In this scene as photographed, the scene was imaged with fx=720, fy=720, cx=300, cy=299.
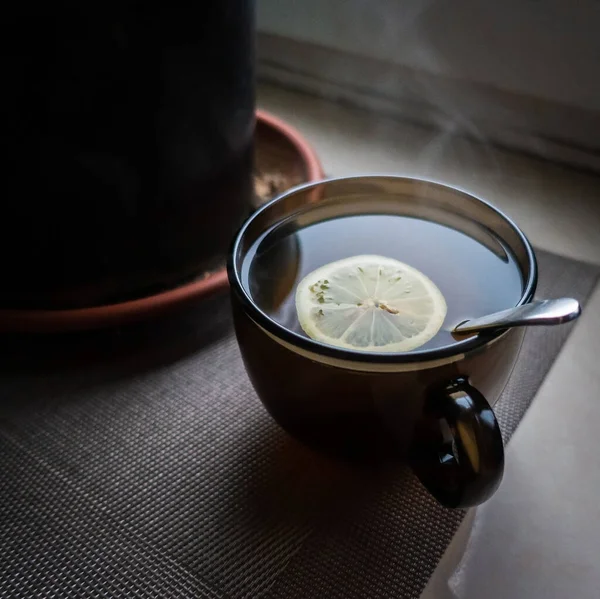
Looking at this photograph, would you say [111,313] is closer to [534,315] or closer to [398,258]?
[398,258]

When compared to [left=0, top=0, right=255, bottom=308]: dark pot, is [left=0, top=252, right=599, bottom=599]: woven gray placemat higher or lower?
lower

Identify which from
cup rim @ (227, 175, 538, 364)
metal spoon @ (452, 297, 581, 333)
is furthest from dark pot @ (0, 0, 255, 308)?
metal spoon @ (452, 297, 581, 333)

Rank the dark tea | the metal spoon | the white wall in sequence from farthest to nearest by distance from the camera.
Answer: the white wall → the dark tea → the metal spoon

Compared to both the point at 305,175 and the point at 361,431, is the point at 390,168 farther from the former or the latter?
the point at 361,431

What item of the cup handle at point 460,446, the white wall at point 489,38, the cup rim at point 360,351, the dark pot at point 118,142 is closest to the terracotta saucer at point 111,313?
the dark pot at point 118,142

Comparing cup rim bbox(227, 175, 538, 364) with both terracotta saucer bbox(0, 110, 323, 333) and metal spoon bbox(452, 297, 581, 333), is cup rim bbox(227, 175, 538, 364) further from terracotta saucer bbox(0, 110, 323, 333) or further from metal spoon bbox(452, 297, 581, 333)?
terracotta saucer bbox(0, 110, 323, 333)

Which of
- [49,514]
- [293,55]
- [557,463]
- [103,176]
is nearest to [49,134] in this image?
[103,176]

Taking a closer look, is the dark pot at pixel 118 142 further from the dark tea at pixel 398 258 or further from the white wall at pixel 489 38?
the white wall at pixel 489 38
